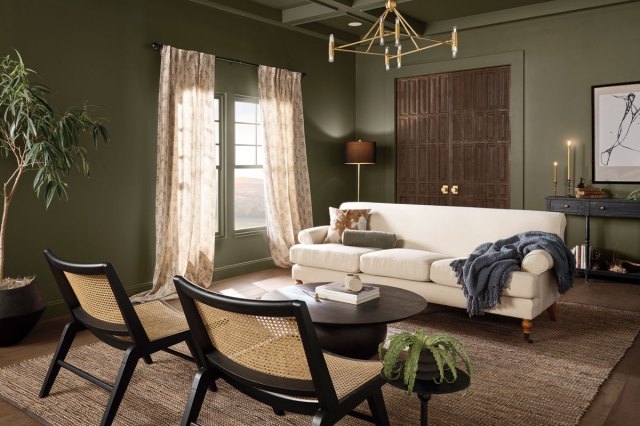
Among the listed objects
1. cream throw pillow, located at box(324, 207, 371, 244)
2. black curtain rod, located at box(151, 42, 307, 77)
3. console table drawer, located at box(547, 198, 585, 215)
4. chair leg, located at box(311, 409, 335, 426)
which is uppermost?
black curtain rod, located at box(151, 42, 307, 77)

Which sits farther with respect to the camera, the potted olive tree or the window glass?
the window glass

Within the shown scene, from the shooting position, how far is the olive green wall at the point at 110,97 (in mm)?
4293

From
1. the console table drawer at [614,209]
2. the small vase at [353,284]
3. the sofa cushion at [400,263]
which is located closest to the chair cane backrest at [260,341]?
the small vase at [353,284]

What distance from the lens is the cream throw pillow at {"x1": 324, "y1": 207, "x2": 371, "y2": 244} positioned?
5.24 meters

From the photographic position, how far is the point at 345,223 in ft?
17.3

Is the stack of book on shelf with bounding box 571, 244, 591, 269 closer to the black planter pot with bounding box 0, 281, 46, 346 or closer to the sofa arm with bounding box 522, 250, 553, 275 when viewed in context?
the sofa arm with bounding box 522, 250, 553, 275

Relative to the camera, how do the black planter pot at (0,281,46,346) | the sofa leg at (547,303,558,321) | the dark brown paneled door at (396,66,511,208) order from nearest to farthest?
1. the black planter pot at (0,281,46,346)
2. the sofa leg at (547,303,558,321)
3. the dark brown paneled door at (396,66,511,208)

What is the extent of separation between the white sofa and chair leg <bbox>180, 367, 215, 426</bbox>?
93.9 inches

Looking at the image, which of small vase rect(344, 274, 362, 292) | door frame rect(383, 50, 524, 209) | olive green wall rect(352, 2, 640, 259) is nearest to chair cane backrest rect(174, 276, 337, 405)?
small vase rect(344, 274, 362, 292)

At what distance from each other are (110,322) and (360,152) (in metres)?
4.77

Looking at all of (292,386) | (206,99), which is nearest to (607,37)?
(206,99)

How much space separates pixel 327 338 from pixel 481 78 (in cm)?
456

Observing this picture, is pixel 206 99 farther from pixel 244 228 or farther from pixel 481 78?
pixel 481 78

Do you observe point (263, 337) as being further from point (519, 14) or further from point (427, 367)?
point (519, 14)
